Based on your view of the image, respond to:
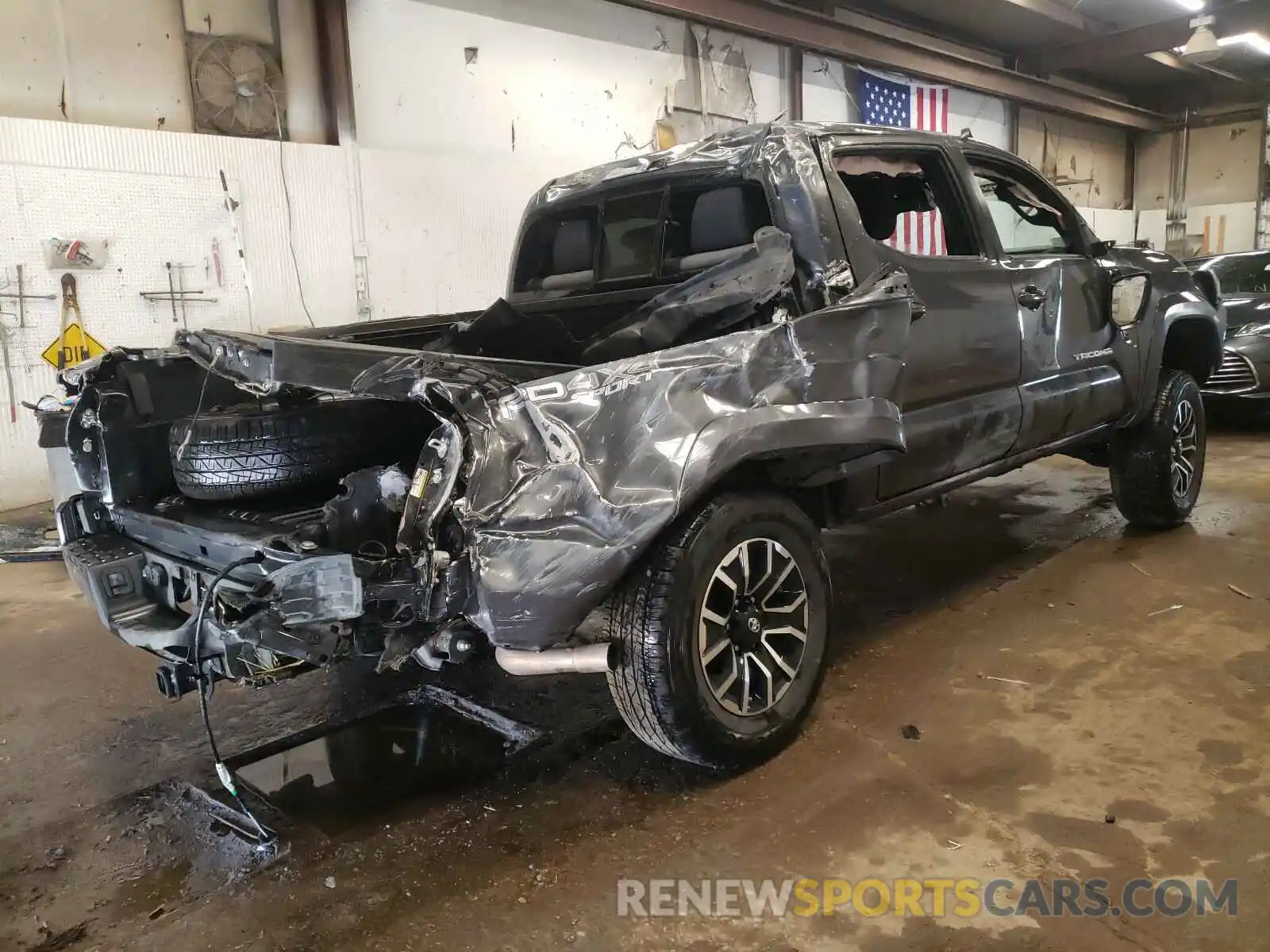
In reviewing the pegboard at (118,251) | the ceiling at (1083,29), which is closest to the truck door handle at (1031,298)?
the pegboard at (118,251)

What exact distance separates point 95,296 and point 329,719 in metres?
4.27

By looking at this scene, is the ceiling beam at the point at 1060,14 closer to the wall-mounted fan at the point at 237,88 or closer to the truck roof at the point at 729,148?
the wall-mounted fan at the point at 237,88

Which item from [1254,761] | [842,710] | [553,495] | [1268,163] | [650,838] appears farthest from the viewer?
[1268,163]

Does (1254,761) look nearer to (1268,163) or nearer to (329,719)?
(329,719)

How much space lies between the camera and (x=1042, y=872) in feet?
6.54

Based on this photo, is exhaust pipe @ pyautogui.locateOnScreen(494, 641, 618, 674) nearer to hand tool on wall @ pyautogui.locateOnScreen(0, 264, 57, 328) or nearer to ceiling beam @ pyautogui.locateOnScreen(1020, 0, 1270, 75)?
hand tool on wall @ pyautogui.locateOnScreen(0, 264, 57, 328)

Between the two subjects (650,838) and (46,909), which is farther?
(650,838)

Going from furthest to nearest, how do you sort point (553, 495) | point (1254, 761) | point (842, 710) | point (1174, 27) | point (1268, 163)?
point (1268, 163) < point (1174, 27) < point (842, 710) < point (1254, 761) < point (553, 495)

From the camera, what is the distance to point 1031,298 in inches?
138

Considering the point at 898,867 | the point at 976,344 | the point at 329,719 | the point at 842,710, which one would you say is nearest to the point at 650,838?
the point at 898,867

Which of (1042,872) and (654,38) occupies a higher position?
(654,38)

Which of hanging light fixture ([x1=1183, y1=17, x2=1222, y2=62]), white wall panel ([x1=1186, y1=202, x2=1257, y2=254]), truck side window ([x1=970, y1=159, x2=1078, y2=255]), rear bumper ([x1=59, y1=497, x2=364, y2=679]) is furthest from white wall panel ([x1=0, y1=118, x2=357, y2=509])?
white wall panel ([x1=1186, y1=202, x2=1257, y2=254])

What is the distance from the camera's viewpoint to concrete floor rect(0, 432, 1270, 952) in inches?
75.2

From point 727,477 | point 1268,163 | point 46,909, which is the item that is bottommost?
point 46,909
